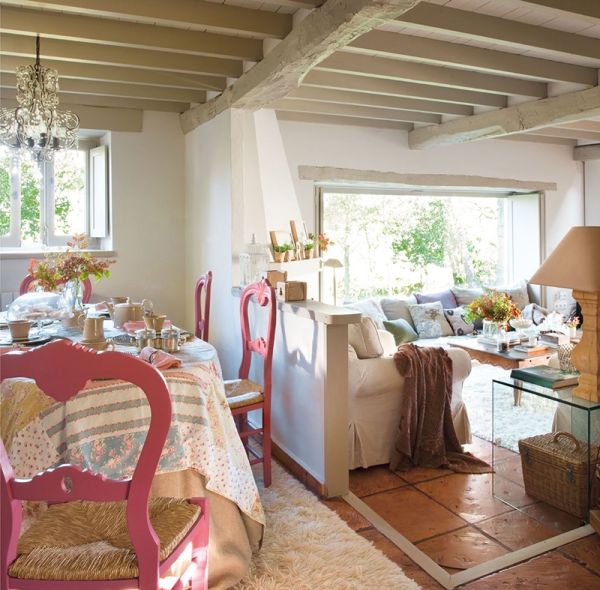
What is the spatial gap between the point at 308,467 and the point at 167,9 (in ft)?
8.17

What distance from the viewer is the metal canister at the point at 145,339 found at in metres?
2.55

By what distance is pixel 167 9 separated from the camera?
119 inches

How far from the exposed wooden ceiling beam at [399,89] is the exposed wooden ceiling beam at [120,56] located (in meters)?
0.64

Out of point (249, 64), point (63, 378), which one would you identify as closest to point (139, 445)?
point (63, 378)

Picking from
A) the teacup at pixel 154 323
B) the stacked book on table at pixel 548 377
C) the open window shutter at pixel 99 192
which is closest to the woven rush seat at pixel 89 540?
the teacup at pixel 154 323

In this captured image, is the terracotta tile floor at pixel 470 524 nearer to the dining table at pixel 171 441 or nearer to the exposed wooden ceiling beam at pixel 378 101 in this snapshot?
the dining table at pixel 171 441

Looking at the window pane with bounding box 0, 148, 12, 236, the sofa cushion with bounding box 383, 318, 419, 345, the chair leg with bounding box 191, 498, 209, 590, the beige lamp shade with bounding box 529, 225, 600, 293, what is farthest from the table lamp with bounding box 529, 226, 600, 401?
the window pane with bounding box 0, 148, 12, 236

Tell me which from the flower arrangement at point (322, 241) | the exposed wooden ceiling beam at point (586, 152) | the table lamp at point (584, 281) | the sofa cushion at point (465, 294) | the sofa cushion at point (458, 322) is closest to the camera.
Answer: the table lamp at point (584, 281)

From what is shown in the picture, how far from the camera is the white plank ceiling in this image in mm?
3170

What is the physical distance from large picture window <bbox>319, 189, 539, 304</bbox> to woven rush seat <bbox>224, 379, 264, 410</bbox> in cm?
349

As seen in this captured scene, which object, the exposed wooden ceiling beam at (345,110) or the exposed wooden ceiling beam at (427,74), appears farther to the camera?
the exposed wooden ceiling beam at (345,110)

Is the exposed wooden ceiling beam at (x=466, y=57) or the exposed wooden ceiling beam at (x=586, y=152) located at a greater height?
the exposed wooden ceiling beam at (x=586, y=152)

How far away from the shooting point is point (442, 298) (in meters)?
6.79

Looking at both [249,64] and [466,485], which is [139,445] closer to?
[466,485]
